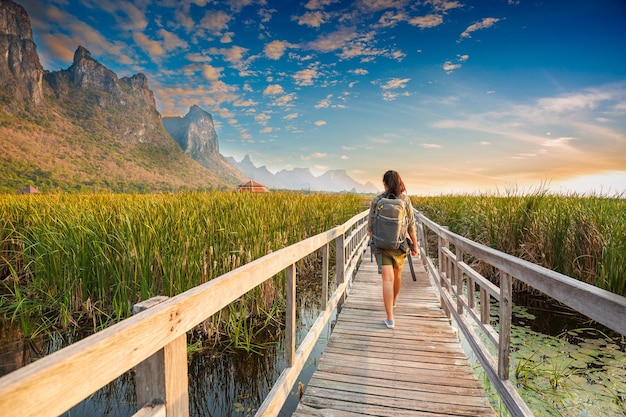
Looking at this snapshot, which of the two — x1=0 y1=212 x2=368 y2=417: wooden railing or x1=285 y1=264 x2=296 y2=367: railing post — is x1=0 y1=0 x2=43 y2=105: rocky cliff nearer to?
x1=285 y1=264 x2=296 y2=367: railing post

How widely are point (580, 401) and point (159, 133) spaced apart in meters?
125

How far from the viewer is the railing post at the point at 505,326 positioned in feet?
6.81

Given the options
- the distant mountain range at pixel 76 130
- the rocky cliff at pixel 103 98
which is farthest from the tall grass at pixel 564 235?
the rocky cliff at pixel 103 98

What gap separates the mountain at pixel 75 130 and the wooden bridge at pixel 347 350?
135ft

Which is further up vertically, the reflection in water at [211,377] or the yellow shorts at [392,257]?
the yellow shorts at [392,257]

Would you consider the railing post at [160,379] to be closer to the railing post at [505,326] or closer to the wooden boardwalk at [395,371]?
the wooden boardwalk at [395,371]

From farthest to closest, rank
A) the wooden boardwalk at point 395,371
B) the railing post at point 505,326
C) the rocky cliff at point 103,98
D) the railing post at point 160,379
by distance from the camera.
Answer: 1. the rocky cliff at point 103,98
2. the wooden boardwalk at point 395,371
3. the railing post at point 505,326
4. the railing post at point 160,379

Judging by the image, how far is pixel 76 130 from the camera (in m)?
75.4

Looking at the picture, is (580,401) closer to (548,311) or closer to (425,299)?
(425,299)

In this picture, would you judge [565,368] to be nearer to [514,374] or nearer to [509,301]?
[514,374]

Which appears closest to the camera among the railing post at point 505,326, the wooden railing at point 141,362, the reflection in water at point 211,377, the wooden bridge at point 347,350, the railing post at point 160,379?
the wooden railing at point 141,362

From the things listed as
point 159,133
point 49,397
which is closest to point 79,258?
point 49,397

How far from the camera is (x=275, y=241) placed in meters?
5.07

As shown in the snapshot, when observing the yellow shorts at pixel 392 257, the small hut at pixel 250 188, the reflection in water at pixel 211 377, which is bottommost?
the reflection in water at pixel 211 377
